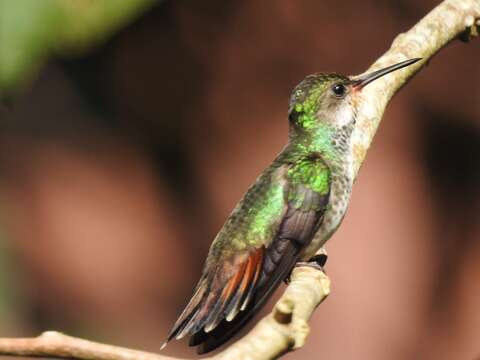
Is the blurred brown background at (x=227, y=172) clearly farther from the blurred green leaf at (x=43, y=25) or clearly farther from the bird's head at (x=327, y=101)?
the blurred green leaf at (x=43, y=25)

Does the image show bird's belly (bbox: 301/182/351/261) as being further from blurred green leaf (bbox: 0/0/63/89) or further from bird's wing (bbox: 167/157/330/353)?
blurred green leaf (bbox: 0/0/63/89)

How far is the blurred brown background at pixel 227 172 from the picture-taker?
543 cm

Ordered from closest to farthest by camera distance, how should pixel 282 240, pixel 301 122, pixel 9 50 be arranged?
pixel 9 50
pixel 282 240
pixel 301 122

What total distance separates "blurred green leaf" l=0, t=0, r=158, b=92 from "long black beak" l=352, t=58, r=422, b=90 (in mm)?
877

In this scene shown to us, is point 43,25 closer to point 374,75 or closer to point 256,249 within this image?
point 256,249

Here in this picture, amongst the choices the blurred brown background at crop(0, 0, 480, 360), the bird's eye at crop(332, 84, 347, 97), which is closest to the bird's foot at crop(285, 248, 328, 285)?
the bird's eye at crop(332, 84, 347, 97)

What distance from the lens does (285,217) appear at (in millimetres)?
2713

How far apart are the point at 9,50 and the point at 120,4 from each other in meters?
0.28

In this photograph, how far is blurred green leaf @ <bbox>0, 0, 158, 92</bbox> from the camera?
82.4 inches

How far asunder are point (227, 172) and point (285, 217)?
3.01m

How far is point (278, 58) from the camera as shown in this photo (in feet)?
18.1

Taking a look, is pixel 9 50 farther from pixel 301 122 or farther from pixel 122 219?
pixel 122 219

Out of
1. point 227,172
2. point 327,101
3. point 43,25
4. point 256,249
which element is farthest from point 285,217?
point 227,172

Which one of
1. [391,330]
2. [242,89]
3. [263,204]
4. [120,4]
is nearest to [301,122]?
[263,204]
